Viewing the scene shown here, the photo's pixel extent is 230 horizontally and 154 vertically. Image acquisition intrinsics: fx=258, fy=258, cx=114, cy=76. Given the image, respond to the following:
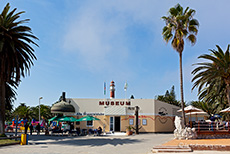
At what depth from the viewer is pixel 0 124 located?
2269cm

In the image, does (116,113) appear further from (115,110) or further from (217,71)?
(217,71)

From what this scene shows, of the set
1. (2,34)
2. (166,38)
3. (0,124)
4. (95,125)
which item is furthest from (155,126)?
(2,34)

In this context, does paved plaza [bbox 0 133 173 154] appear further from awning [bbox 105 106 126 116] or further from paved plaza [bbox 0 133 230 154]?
awning [bbox 105 106 126 116]

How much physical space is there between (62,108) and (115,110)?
797cm

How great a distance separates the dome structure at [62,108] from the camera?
3353 centimetres

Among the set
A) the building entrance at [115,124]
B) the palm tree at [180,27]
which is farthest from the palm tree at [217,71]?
the building entrance at [115,124]

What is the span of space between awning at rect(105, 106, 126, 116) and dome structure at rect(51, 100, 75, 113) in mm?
5144

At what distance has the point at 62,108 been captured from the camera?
111 feet

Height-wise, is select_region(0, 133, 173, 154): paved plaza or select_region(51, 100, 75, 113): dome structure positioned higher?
select_region(51, 100, 75, 113): dome structure

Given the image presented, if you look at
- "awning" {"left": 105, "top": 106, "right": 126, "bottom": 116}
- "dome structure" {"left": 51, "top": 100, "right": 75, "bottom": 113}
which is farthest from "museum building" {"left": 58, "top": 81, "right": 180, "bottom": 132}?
"dome structure" {"left": 51, "top": 100, "right": 75, "bottom": 113}

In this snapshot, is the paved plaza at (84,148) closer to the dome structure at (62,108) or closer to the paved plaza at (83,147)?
the paved plaza at (83,147)

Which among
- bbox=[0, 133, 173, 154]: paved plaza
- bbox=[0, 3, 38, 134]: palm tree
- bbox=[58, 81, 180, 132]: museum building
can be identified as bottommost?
bbox=[0, 133, 173, 154]: paved plaza

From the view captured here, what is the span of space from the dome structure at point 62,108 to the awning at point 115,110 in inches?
203

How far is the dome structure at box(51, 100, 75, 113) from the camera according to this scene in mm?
33531
